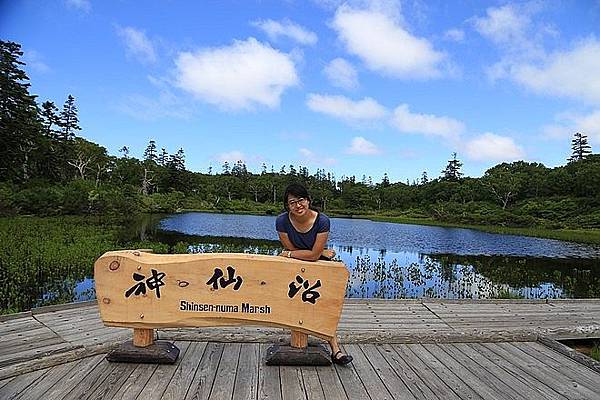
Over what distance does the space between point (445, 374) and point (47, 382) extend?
273cm

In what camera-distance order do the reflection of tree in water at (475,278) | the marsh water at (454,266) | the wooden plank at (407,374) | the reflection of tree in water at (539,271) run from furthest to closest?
the reflection of tree in water at (539,271), the marsh water at (454,266), the reflection of tree in water at (475,278), the wooden plank at (407,374)

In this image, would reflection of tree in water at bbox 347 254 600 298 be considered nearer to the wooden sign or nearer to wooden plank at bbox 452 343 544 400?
wooden plank at bbox 452 343 544 400

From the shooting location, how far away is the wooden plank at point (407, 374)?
2.87 metres

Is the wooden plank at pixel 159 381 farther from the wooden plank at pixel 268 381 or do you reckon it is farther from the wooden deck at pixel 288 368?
the wooden plank at pixel 268 381

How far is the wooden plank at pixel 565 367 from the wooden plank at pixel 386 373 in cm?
123

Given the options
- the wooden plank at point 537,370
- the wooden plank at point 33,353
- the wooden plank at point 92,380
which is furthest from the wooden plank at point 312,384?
the wooden plank at point 33,353

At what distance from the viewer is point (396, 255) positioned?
49.8ft

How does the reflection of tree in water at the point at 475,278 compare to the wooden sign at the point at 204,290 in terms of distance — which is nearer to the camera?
the wooden sign at the point at 204,290

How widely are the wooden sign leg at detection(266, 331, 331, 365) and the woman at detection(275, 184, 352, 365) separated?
117mm

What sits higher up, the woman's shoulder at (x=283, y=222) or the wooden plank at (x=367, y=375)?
the woman's shoulder at (x=283, y=222)

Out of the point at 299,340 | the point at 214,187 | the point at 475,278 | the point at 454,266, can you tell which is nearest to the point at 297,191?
the point at 299,340

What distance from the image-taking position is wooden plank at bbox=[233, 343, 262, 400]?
275cm

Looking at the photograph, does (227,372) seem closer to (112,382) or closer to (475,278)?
(112,382)

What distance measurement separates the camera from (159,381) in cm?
290
